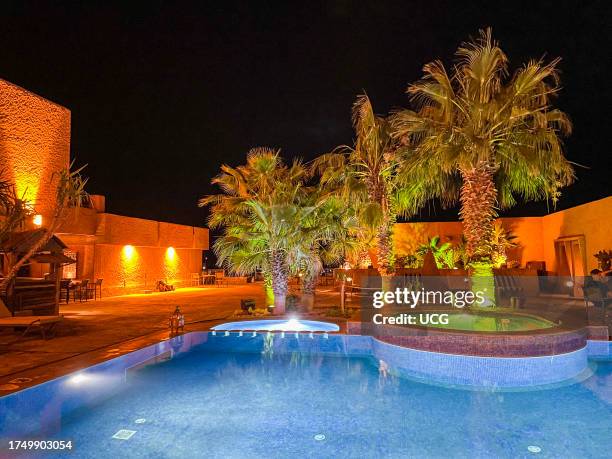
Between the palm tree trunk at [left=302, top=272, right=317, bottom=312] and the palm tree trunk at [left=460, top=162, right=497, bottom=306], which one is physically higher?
the palm tree trunk at [left=460, top=162, right=497, bottom=306]

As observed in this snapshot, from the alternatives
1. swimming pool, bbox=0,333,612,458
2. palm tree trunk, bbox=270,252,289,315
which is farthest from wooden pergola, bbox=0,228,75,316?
palm tree trunk, bbox=270,252,289,315

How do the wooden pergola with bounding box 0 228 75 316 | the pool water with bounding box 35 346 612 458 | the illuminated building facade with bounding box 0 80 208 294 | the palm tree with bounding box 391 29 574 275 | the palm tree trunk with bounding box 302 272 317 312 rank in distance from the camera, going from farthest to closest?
1. the palm tree trunk with bounding box 302 272 317 312
2. the illuminated building facade with bounding box 0 80 208 294
3. the wooden pergola with bounding box 0 228 75 316
4. the palm tree with bounding box 391 29 574 275
5. the pool water with bounding box 35 346 612 458

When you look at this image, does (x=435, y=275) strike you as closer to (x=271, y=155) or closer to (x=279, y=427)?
(x=271, y=155)

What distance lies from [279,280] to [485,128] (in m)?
6.22

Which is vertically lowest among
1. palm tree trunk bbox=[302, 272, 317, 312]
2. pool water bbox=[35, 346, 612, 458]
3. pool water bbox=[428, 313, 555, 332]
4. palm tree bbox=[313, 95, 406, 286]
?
pool water bbox=[35, 346, 612, 458]

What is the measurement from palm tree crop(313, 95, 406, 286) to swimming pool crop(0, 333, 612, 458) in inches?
169

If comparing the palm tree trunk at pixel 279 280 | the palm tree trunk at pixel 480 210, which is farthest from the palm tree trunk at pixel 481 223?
the palm tree trunk at pixel 279 280

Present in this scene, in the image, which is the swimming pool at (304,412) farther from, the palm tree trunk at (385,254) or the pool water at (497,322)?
the palm tree trunk at (385,254)

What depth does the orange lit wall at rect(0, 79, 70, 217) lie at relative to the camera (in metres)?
11.3

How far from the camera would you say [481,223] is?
871 cm

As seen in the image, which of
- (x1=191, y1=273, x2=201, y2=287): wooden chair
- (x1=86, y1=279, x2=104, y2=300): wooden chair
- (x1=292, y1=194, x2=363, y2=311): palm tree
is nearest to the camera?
(x1=292, y1=194, x2=363, y2=311): palm tree

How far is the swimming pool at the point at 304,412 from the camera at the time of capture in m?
4.09

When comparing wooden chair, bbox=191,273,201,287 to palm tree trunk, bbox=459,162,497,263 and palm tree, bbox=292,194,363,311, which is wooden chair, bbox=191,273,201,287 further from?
palm tree trunk, bbox=459,162,497,263

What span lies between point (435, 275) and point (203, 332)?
26.9 feet
